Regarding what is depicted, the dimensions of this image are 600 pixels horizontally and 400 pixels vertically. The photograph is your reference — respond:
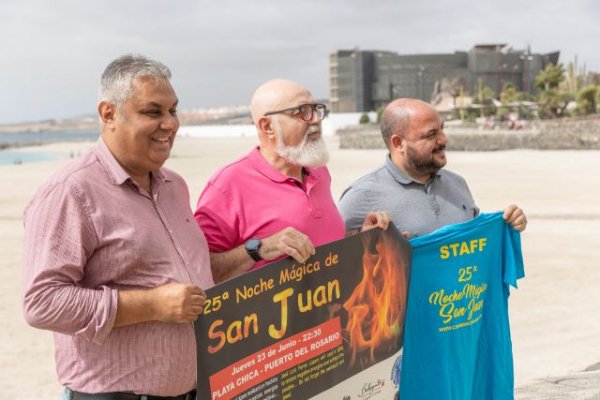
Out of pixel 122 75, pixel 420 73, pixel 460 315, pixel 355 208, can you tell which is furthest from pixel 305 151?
pixel 420 73

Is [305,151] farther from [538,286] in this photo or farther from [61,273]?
[538,286]

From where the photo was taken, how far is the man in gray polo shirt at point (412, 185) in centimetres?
393

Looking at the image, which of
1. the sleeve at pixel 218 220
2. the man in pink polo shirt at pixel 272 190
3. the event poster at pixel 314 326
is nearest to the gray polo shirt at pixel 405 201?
the event poster at pixel 314 326

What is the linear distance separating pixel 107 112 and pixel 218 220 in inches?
33.0

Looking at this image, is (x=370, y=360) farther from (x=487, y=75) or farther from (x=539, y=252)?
(x=487, y=75)

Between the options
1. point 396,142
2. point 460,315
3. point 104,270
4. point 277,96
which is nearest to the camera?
point 104,270

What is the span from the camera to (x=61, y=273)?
2.31 metres

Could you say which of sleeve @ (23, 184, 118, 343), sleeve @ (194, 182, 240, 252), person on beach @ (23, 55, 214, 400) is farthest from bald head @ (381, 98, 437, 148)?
sleeve @ (23, 184, 118, 343)

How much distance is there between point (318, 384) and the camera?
312cm

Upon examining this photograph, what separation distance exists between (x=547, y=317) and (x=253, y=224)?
5790 millimetres

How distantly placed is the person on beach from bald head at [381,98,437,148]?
1.65 meters

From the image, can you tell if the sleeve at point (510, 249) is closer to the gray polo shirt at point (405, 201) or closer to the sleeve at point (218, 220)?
the gray polo shirt at point (405, 201)

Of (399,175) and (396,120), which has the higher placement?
(396,120)

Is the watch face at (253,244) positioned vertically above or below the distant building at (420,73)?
below
